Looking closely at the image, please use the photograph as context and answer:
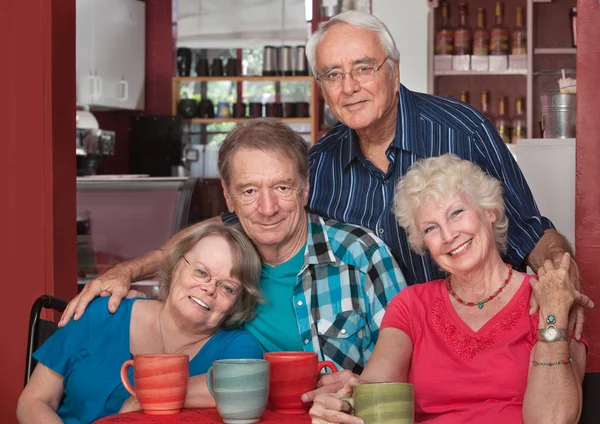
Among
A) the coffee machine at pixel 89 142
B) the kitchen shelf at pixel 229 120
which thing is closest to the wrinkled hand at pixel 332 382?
the coffee machine at pixel 89 142

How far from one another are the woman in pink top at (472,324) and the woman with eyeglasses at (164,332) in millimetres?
334

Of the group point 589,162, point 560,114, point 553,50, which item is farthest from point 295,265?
point 553,50

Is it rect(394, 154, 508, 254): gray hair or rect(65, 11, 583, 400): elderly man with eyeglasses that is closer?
rect(394, 154, 508, 254): gray hair

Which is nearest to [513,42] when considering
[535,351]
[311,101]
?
[311,101]

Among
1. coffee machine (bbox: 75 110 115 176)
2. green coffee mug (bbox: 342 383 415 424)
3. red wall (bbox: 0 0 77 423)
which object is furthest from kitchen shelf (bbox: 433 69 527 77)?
green coffee mug (bbox: 342 383 415 424)

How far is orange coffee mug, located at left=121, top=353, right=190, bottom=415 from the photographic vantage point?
167 centimetres

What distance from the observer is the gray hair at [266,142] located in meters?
2.05

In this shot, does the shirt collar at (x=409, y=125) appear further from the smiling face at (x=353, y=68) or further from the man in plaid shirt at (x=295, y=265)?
the man in plaid shirt at (x=295, y=265)

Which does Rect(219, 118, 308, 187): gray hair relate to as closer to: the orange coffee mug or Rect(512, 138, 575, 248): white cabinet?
the orange coffee mug

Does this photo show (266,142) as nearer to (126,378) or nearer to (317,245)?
(317,245)

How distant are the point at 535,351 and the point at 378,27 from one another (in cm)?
99

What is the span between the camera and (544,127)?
3.50 m

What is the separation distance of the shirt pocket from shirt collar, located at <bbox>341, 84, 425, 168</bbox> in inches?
19.4

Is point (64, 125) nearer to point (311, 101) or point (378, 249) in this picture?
point (378, 249)
